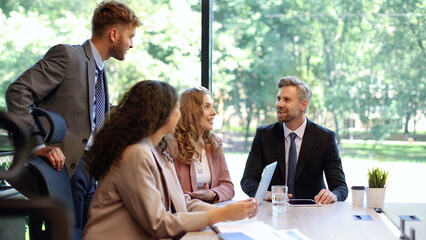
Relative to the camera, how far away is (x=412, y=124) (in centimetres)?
382

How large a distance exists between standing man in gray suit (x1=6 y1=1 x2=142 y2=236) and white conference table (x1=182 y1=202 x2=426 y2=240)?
0.86 m

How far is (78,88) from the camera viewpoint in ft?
8.19

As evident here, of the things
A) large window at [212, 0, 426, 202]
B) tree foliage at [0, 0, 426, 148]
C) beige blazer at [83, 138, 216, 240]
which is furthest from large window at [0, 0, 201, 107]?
beige blazer at [83, 138, 216, 240]

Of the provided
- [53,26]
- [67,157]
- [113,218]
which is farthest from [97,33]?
[53,26]

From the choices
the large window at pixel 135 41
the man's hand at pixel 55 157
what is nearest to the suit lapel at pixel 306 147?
the large window at pixel 135 41

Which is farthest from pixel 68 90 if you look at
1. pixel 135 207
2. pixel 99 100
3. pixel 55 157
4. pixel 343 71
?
pixel 343 71

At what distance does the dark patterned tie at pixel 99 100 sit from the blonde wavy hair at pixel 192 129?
0.44 metres

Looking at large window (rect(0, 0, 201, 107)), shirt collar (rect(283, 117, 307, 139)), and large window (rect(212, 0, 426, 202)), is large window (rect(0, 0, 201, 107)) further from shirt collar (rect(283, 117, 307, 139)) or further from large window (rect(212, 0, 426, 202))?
shirt collar (rect(283, 117, 307, 139))

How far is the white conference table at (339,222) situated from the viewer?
1.80 m

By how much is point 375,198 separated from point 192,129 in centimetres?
106

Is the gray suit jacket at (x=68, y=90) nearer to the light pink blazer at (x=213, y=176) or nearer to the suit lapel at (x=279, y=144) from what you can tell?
the light pink blazer at (x=213, y=176)

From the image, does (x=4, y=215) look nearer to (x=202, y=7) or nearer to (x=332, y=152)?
(x=332, y=152)

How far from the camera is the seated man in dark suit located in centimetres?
307

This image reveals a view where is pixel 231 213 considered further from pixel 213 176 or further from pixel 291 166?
pixel 291 166
